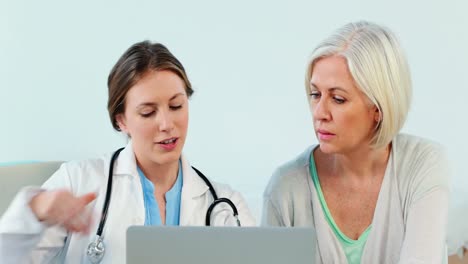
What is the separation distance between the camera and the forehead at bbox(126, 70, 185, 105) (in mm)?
1709

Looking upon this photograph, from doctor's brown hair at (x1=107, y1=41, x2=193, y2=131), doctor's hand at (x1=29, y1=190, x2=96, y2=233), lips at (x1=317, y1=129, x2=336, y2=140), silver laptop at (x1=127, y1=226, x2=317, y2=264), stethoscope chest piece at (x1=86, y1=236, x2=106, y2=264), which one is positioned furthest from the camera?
lips at (x1=317, y1=129, x2=336, y2=140)

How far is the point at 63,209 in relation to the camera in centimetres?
134

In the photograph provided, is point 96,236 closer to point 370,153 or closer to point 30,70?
point 370,153

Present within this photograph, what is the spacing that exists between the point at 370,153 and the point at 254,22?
3.49 ft

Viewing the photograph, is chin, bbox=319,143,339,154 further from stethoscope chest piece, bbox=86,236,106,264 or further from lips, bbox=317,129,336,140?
stethoscope chest piece, bbox=86,236,106,264

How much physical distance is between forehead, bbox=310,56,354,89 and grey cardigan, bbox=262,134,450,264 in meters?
0.24

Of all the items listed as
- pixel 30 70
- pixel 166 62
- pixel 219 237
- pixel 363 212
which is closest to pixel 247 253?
pixel 219 237

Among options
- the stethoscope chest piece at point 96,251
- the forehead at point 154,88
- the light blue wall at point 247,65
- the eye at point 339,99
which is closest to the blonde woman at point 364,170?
the eye at point 339,99

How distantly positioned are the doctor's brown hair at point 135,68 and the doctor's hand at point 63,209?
427 mm

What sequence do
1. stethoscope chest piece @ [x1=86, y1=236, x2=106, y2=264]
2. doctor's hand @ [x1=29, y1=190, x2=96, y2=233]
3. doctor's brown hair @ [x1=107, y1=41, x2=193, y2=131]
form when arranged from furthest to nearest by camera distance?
doctor's brown hair @ [x1=107, y1=41, x2=193, y2=131] → stethoscope chest piece @ [x1=86, y1=236, x2=106, y2=264] → doctor's hand @ [x1=29, y1=190, x2=96, y2=233]

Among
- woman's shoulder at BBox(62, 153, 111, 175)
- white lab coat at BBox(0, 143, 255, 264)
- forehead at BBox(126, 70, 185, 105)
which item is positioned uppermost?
forehead at BBox(126, 70, 185, 105)

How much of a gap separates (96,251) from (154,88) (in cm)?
38

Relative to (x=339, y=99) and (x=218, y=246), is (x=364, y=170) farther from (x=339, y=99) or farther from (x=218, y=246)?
(x=218, y=246)

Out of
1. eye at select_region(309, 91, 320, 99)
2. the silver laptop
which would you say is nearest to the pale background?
eye at select_region(309, 91, 320, 99)
